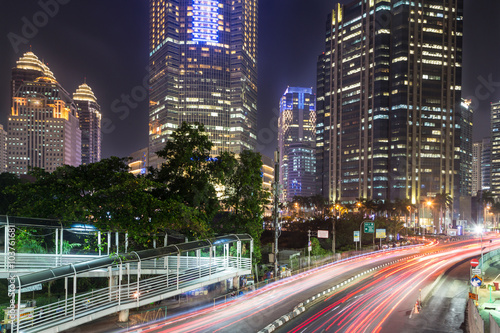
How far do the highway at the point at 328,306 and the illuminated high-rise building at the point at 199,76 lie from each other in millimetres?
148531

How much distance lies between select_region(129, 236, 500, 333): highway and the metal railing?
2.09 m

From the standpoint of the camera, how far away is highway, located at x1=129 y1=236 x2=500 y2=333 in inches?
939

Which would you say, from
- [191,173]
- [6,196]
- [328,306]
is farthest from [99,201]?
[6,196]

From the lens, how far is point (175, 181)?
122 feet

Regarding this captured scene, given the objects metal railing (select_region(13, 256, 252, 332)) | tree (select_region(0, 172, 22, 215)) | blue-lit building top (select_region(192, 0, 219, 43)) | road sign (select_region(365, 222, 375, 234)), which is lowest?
road sign (select_region(365, 222, 375, 234))

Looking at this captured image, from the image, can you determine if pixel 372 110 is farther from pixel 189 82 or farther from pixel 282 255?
pixel 282 255

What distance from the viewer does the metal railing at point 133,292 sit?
792 inches

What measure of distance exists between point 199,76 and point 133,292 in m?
176

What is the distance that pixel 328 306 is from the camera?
2992 cm

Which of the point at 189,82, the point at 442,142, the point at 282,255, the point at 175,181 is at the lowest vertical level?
the point at 282,255

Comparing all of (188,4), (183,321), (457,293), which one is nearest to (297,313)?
(183,321)

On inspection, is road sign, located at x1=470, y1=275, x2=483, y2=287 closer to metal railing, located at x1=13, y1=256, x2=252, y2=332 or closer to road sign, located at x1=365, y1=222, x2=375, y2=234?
metal railing, located at x1=13, y1=256, x2=252, y2=332

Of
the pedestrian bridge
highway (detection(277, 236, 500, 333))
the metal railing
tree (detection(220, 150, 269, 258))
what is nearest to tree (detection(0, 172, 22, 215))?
→ the pedestrian bridge

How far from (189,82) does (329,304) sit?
17207cm
